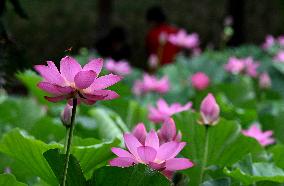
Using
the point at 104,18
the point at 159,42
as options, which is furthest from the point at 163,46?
the point at 104,18

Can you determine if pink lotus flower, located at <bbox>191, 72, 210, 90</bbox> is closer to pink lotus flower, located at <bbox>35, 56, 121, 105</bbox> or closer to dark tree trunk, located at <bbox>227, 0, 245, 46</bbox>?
pink lotus flower, located at <bbox>35, 56, 121, 105</bbox>

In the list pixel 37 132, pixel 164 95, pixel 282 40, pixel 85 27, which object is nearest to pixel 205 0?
pixel 85 27

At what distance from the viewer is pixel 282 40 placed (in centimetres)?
554

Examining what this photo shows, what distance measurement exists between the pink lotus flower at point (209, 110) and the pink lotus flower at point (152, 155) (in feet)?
1.00

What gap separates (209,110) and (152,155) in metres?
0.35

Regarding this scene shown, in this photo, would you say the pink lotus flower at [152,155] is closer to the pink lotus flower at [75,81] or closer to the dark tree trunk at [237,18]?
the pink lotus flower at [75,81]

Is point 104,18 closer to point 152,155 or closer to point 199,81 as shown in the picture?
point 199,81

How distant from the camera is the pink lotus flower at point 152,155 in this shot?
96cm

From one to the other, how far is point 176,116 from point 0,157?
1.26 feet

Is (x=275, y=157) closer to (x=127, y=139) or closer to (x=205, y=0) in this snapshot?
(x=127, y=139)

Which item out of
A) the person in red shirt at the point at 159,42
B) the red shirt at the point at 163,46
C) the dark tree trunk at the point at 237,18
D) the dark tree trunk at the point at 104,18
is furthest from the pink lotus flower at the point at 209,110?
the dark tree trunk at the point at 237,18

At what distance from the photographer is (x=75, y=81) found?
3.03 feet

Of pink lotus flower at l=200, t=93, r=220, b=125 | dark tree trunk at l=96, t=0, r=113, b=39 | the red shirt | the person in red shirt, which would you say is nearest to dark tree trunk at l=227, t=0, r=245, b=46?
dark tree trunk at l=96, t=0, r=113, b=39

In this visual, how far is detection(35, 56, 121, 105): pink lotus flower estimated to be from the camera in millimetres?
919
